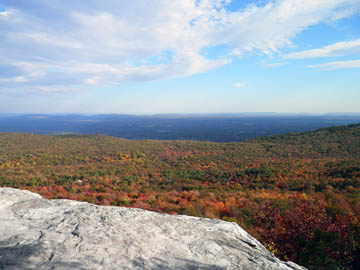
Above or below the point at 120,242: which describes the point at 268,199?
below

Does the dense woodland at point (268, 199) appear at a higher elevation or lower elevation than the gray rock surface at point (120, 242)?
lower

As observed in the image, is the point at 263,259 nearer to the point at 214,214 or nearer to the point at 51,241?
the point at 51,241

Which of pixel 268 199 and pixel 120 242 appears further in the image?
pixel 268 199

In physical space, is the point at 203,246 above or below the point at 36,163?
above

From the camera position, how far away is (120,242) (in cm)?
342

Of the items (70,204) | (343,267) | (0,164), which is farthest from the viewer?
(0,164)

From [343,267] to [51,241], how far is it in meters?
5.99

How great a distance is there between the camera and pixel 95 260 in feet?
9.63

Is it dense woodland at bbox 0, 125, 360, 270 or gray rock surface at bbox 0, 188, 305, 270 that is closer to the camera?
gray rock surface at bbox 0, 188, 305, 270

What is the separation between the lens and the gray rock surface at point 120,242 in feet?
9.57

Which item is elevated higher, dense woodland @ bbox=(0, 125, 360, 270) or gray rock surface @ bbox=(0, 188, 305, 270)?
Answer: gray rock surface @ bbox=(0, 188, 305, 270)

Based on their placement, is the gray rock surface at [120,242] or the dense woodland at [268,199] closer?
the gray rock surface at [120,242]

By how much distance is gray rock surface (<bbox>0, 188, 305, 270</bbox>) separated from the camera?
2.92 metres

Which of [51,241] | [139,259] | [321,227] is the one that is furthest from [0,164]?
[321,227]
